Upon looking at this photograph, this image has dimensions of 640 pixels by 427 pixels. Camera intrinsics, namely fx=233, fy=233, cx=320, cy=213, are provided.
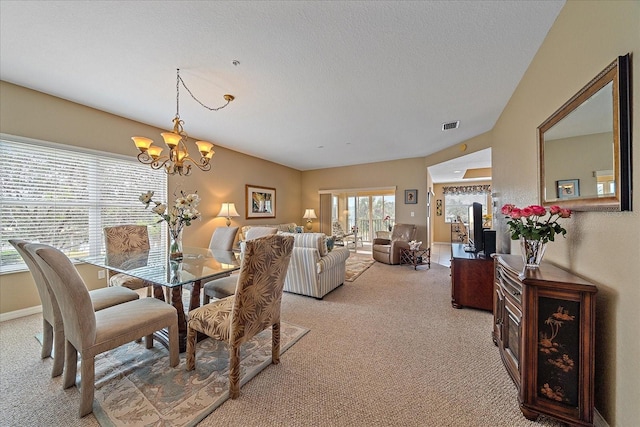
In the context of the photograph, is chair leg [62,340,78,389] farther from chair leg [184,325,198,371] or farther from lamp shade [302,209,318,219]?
lamp shade [302,209,318,219]

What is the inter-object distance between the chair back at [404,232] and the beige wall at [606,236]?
3840 millimetres

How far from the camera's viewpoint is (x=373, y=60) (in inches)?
87.8

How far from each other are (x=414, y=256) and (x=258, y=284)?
14.3 ft

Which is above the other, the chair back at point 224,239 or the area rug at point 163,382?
the chair back at point 224,239

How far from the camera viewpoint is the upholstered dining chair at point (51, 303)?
162cm

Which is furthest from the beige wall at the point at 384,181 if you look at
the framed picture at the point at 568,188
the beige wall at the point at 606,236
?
the framed picture at the point at 568,188

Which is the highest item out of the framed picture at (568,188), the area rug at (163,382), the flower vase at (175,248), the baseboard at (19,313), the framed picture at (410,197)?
the framed picture at (410,197)

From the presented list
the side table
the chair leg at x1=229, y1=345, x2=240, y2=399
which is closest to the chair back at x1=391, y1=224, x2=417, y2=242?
the side table

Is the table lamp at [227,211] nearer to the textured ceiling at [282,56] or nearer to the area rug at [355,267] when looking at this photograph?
the textured ceiling at [282,56]

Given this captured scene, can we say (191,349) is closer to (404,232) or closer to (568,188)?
(568,188)

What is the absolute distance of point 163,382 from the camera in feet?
5.55

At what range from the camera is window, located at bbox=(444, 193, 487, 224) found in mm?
8586

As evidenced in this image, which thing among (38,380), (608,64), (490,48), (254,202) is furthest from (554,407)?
(254,202)

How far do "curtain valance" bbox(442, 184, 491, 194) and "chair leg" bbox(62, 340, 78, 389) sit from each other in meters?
9.89
